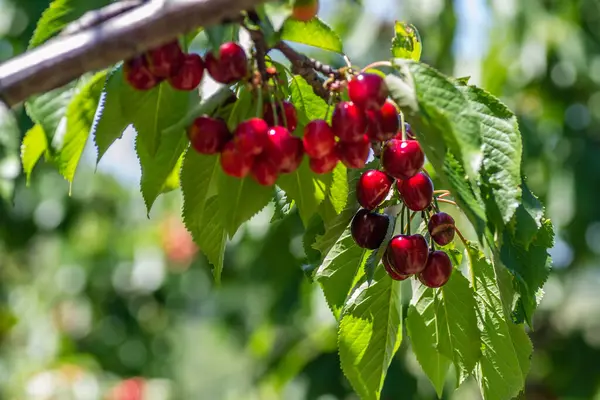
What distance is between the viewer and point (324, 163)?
1.09 m

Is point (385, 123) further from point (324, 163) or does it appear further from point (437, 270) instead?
point (437, 270)

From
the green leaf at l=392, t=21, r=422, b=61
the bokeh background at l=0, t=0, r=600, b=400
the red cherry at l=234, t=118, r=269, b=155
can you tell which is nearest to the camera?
the red cherry at l=234, t=118, r=269, b=155

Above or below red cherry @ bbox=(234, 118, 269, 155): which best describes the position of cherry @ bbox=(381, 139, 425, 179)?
below

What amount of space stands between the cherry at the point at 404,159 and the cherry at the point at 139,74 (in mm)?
313

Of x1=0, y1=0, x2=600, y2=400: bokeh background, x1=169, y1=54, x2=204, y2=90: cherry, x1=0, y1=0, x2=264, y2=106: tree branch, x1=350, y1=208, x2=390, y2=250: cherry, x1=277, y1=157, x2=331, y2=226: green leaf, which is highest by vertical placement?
x1=0, y1=0, x2=264, y2=106: tree branch

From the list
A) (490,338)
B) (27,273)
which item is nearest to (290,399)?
(27,273)

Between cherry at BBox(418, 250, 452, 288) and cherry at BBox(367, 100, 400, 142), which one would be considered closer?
cherry at BBox(367, 100, 400, 142)

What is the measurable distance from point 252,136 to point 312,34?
0.93 feet

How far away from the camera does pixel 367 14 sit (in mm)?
3883

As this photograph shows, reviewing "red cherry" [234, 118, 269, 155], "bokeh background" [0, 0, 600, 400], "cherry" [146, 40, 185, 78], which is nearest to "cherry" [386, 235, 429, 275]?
"red cherry" [234, 118, 269, 155]

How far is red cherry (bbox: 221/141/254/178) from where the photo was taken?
3.40 feet

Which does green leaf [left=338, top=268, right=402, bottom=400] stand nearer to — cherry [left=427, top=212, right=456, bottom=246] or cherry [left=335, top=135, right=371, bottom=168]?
cherry [left=427, top=212, right=456, bottom=246]

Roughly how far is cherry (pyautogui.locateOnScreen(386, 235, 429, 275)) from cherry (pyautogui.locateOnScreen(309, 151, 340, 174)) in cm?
16

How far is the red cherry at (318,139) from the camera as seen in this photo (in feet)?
3.46
